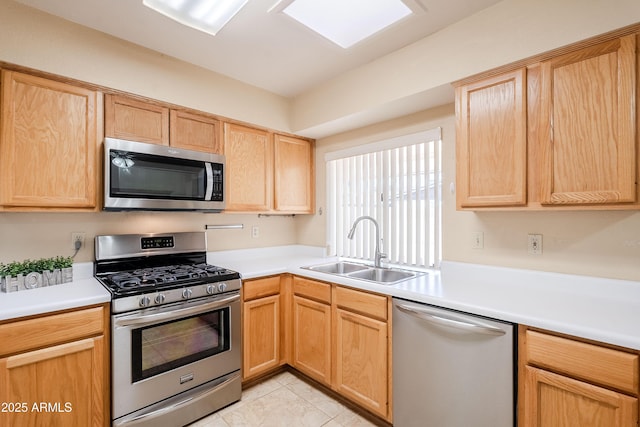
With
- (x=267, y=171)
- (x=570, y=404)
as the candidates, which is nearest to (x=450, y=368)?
(x=570, y=404)

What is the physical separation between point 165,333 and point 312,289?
102cm

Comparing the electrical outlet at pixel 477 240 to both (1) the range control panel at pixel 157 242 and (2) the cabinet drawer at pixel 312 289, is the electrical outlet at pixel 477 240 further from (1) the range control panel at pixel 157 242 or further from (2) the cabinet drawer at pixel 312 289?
(1) the range control panel at pixel 157 242

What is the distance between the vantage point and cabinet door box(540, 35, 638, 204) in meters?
1.34

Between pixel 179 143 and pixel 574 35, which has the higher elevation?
pixel 574 35

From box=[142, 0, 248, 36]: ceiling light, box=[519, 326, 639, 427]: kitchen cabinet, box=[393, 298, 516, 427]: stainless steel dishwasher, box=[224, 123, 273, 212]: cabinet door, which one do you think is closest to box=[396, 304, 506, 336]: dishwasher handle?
box=[393, 298, 516, 427]: stainless steel dishwasher

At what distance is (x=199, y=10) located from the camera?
1.75m

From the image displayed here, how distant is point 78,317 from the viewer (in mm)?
1557

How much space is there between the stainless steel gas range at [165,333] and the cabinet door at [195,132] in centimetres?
75

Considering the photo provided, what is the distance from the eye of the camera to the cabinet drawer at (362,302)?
1.88 m

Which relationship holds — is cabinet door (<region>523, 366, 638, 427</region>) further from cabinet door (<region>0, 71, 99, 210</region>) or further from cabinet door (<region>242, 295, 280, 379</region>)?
cabinet door (<region>0, 71, 99, 210</region>)

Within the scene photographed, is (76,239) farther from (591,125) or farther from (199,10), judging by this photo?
(591,125)

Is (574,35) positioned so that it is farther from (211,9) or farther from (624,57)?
(211,9)

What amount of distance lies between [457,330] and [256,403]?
60.1 inches

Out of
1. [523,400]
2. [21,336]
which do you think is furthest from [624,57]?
[21,336]
